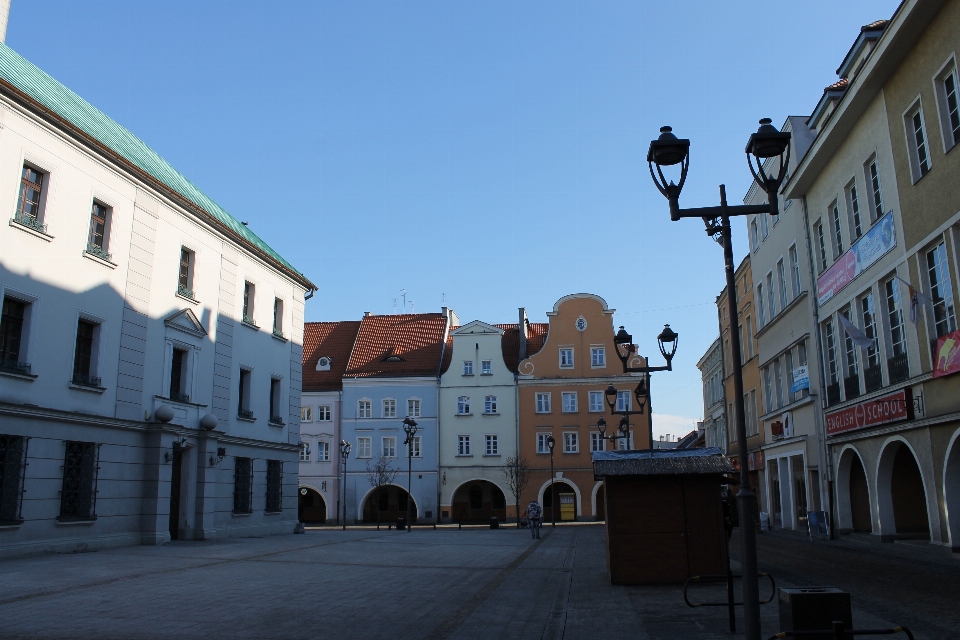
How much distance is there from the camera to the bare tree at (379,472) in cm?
5612

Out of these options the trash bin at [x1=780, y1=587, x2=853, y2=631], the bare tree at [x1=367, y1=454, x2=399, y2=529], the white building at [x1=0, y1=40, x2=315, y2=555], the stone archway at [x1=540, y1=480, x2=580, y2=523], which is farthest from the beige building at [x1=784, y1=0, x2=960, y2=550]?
the bare tree at [x1=367, y1=454, x2=399, y2=529]

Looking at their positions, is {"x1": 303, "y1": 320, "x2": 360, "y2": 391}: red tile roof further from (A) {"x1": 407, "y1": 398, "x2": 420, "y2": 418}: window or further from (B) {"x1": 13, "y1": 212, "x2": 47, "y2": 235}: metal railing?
(B) {"x1": 13, "y1": 212, "x2": 47, "y2": 235}: metal railing

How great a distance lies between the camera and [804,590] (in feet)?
24.0

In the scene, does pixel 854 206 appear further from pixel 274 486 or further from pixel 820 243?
pixel 274 486

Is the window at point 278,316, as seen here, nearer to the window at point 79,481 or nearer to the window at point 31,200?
the window at point 79,481

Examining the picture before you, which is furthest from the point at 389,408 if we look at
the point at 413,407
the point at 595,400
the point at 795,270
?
the point at 795,270

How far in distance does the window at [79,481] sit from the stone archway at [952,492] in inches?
858

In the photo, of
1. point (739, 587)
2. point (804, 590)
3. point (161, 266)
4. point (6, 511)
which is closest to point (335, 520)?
point (161, 266)

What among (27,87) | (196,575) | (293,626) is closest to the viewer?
(293,626)

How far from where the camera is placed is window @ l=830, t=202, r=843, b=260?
26.6 m

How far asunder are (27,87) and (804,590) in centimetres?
2180

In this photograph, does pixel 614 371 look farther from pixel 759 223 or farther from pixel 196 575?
pixel 196 575

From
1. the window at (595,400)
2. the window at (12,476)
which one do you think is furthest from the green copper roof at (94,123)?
the window at (595,400)

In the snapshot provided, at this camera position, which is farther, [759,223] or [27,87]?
[759,223]
